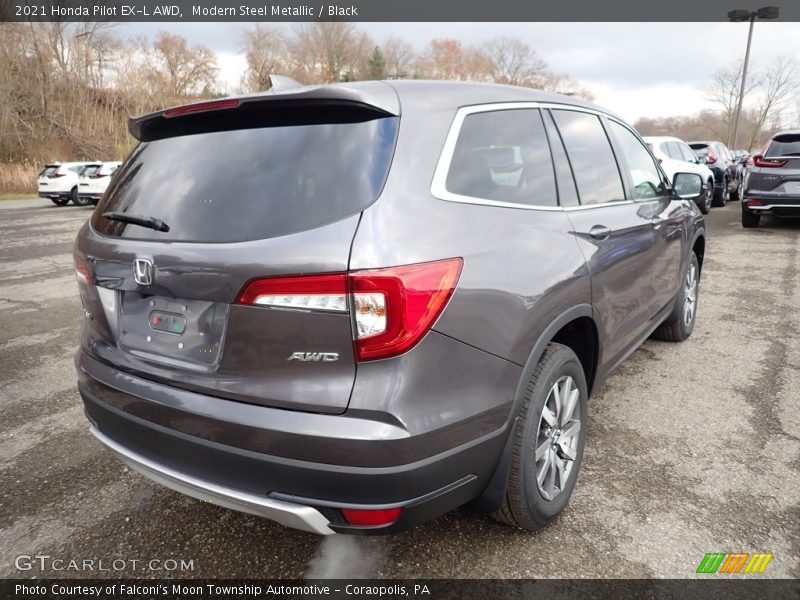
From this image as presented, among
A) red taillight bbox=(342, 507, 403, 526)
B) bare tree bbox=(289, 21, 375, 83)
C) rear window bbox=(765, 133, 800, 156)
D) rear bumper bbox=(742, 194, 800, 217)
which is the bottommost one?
rear bumper bbox=(742, 194, 800, 217)

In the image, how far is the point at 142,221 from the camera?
2023 mm

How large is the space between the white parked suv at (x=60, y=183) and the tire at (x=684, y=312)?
2095cm

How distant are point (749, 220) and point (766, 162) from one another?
153cm

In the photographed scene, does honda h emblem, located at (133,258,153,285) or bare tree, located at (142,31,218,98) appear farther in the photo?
bare tree, located at (142,31,218,98)

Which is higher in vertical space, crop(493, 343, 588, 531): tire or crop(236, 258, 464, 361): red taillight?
crop(236, 258, 464, 361): red taillight

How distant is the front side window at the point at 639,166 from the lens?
3424 mm

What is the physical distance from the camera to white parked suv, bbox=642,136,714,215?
39.5 feet

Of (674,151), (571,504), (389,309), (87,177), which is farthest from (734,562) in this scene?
(87,177)

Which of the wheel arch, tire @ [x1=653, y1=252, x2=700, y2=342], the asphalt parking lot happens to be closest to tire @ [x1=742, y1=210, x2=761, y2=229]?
tire @ [x1=653, y1=252, x2=700, y2=342]

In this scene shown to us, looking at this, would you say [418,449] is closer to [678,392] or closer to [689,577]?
[689,577]

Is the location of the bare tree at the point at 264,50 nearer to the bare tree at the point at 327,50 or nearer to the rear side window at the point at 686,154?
the bare tree at the point at 327,50

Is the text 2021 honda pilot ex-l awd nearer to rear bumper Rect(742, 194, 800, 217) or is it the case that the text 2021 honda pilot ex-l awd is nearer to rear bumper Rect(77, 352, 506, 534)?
rear bumper Rect(77, 352, 506, 534)

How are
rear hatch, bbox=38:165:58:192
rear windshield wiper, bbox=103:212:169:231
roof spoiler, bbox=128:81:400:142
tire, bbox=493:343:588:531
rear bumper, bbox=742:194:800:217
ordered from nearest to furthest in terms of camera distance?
roof spoiler, bbox=128:81:400:142 → rear windshield wiper, bbox=103:212:169:231 → tire, bbox=493:343:588:531 → rear bumper, bbox=742:194:800:217 → rear hatch, bbox=38:165:58:192

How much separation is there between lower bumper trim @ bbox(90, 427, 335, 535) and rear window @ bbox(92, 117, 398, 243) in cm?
80
